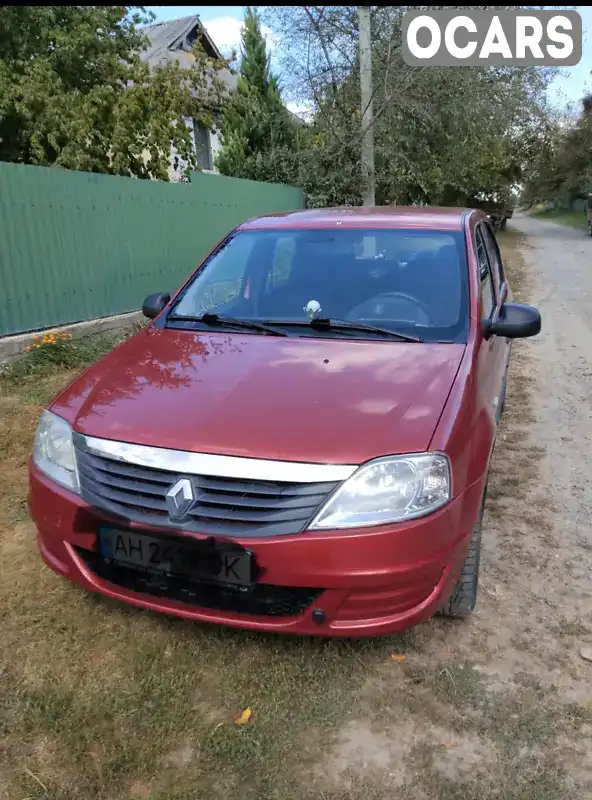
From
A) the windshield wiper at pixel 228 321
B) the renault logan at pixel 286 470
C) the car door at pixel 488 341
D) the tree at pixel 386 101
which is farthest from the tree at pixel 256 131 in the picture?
the renault logan at pixel 286 470

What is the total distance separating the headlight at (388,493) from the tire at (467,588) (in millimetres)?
559

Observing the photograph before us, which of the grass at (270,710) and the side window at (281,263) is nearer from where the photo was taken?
the grass at (270,710)

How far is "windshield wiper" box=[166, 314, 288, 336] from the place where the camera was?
3.17 metres

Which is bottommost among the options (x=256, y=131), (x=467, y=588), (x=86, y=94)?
(x=467, y=588)

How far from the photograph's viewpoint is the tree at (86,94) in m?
12.0

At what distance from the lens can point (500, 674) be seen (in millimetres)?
2527

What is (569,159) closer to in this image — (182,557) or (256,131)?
(256,131)

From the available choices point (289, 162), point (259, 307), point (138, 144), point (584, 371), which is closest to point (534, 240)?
point (289, 162)

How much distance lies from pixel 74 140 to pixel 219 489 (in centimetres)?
1189

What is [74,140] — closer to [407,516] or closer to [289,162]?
[289,162]

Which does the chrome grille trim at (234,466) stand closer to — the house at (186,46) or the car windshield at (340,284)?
the car windshield at (340,284)

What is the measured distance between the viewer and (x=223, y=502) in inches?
87.3
